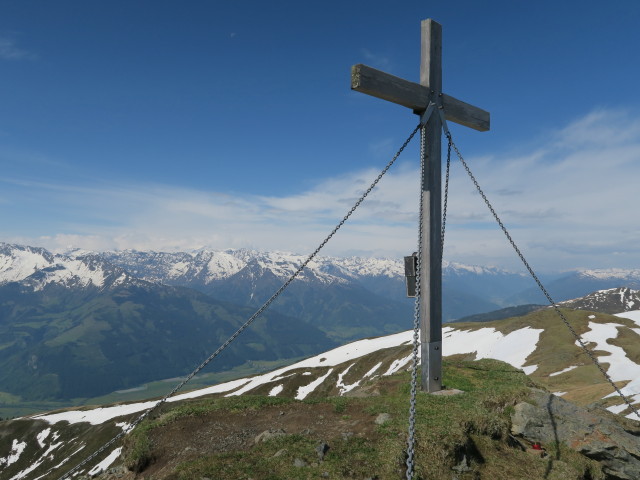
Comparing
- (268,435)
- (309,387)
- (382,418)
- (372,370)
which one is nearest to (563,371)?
(372,370)

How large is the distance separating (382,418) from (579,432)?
638 centimetres

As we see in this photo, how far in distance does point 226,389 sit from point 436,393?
417 feet

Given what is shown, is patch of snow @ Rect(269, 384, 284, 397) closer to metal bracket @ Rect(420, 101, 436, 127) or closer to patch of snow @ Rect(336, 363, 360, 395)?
patch of snow @ Rect(336, 363, 360, 395)

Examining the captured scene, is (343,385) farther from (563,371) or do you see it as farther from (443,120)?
(443,120)

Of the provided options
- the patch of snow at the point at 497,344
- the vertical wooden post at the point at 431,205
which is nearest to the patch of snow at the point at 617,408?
the vertical wooden post at the point at 431,205

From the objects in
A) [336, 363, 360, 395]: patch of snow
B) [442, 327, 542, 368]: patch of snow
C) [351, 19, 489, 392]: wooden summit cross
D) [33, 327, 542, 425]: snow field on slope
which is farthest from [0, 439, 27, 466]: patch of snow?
[351, 19, 489, 392]: wooden summit cross

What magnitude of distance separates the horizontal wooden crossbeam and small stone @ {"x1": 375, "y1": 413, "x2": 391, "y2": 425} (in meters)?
9.84

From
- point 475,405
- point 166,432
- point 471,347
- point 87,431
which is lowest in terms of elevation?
point 87,431

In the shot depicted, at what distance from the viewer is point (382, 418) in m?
12.4

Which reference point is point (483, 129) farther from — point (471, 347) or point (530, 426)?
point (471, 347)

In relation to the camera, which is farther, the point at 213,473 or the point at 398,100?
the point at 398,100

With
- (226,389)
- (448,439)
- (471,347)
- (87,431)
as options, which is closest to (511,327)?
(471,347)

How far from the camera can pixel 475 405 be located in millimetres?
13109

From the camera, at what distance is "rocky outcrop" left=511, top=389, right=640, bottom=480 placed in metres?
11.8
